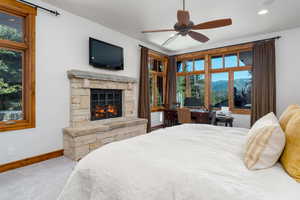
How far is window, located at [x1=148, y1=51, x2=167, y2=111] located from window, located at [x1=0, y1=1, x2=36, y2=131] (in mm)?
3430

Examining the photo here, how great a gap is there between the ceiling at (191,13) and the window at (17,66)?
25.2 inches

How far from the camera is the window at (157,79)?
5.61 metres

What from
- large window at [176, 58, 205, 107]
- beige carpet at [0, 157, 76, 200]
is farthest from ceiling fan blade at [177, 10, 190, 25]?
large window at [176, 58, 205, 107]

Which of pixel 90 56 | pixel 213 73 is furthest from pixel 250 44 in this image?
pixel 90 56

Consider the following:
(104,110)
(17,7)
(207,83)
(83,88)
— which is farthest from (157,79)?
(17,7)

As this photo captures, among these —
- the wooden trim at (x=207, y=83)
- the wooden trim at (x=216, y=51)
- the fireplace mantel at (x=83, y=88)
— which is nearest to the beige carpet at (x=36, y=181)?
the fireplace mantel at (x=83, y=88)

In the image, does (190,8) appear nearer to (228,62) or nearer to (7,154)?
(228,62)

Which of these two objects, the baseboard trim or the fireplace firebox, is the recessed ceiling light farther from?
the baseboard trim

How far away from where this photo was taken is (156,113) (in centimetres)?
563

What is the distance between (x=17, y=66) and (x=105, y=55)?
5.52 ft

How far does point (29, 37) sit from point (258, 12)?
4209mm

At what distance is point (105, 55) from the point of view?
12.5ft

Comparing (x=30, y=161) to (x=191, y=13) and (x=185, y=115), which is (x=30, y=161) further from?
(x=191, y=13)

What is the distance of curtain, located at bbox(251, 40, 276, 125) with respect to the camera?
402 cm
